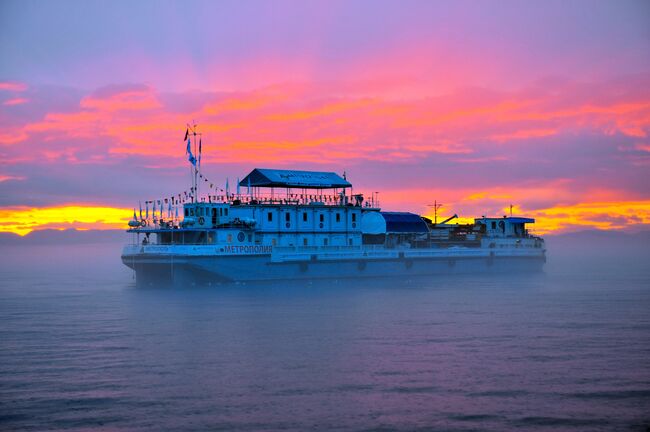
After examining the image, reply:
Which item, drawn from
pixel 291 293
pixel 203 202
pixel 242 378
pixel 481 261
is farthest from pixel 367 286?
pixel 242 378

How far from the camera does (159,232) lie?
79250mm

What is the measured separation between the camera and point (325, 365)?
3841 centimetres

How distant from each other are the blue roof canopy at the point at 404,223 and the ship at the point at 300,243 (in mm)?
175

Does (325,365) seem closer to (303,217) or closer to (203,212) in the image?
(203,212)

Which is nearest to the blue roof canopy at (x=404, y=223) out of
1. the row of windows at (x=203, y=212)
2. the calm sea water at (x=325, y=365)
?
the row of windows at (x=203, y=212)

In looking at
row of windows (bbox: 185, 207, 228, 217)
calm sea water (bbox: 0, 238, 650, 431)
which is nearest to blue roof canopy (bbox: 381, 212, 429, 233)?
row of windows (bbox: 185, 207, 228, 217)

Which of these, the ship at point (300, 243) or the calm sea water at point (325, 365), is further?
the ship at point (300, 243)

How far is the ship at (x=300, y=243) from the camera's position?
76.8 meters

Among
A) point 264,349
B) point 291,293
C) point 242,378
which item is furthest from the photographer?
point 291,293

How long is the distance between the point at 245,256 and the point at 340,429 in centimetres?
5095

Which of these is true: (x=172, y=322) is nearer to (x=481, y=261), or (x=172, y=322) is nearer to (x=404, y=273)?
(x=404, y=273)

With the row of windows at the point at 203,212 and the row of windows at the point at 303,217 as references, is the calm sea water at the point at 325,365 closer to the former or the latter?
the row of windows at the point at 203,212

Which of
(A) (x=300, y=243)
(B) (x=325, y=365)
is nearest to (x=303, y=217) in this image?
(A) (x=300, y=243)

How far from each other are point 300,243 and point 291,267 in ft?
16.5
